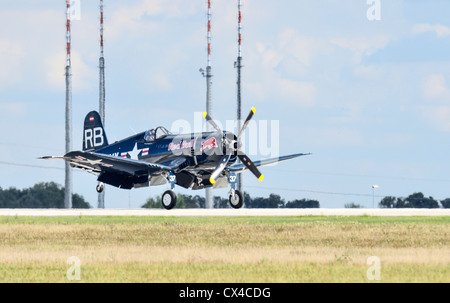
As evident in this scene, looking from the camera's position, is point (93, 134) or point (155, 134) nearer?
point (155, 134)

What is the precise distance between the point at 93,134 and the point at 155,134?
722 cm

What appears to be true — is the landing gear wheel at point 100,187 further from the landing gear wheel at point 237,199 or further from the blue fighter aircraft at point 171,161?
the landing gear wheel at point 237,199

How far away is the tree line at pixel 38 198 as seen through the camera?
93.2 m

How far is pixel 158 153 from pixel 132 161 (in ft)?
6.10

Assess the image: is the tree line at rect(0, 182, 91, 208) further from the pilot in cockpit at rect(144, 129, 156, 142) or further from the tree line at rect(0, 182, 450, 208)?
the pilot in cockpit at rect(144, 129, 156, 142)

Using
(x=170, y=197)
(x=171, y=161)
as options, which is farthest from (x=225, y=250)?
(x=170, y=197)

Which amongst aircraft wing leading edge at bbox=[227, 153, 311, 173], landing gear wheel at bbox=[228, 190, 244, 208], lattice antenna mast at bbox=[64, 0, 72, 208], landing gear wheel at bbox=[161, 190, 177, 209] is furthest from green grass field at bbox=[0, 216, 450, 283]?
lattice antenna mast at bbox=[64, 0, 72, 208]

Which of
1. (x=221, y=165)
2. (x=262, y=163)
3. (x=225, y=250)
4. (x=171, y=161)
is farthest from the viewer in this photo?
(x=262, y=163)

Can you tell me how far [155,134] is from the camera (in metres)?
48.9

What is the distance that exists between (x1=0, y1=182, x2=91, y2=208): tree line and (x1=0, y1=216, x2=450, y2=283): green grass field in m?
52.9

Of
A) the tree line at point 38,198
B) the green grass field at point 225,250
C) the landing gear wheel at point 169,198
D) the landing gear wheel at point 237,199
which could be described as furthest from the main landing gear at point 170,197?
the tree line at point 38,198

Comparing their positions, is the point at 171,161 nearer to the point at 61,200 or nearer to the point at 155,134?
the point at 155,134

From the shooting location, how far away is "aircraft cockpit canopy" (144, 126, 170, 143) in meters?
48.9
